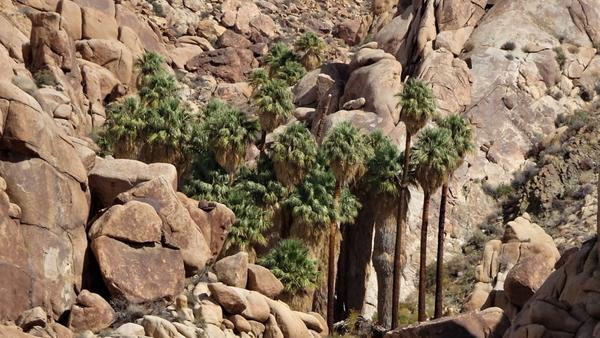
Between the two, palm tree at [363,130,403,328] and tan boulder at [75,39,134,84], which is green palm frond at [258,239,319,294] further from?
tan boulder at [75,39,134,84]

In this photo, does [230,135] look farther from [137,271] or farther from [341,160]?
[137,271]

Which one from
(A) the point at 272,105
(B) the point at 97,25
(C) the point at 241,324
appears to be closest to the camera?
(C) the point at 241,324

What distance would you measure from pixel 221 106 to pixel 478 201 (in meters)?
17.2

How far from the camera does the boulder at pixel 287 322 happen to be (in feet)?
142

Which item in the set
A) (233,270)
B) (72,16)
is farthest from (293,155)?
(72,16)

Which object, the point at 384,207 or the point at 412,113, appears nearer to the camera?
the point at 412,113

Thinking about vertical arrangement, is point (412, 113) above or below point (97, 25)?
above

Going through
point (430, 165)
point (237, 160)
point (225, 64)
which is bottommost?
point (225, 64)

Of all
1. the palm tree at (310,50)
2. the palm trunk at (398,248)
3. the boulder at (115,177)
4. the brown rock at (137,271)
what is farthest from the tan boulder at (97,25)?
the brown rock at (137,271)

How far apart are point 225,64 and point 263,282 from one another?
43.4m

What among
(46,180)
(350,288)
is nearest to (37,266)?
(46,180)

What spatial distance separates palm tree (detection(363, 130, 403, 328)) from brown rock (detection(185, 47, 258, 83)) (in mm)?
31510

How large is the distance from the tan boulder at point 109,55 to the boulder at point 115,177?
26068 millimetres

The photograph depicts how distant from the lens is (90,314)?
39344 millimetres
